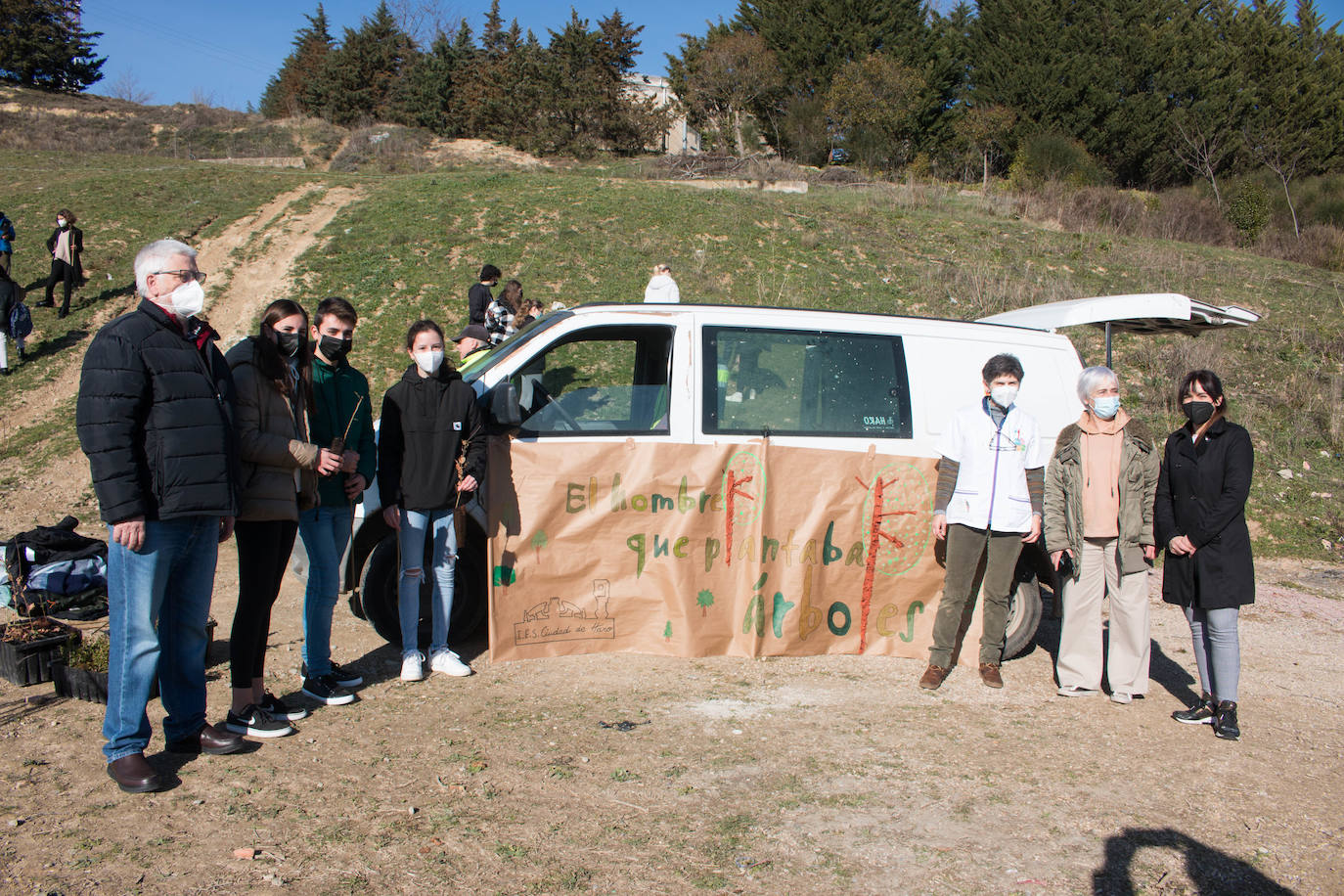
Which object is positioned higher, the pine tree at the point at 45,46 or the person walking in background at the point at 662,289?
the pine tree at the point at 45,46

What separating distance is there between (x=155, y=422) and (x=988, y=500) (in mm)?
4088

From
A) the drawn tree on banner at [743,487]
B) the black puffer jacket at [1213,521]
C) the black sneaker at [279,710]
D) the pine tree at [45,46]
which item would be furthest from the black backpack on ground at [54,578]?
the pine tree at [45,46]

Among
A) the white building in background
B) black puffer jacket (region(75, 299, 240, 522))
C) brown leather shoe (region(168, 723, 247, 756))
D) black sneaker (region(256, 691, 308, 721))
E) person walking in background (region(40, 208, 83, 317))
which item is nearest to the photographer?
black puffer jacket (region(75, 299, 240, 522))

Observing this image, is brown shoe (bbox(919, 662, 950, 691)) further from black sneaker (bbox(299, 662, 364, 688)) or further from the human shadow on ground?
black sneaker (bbox(299, 662, 364, 688))

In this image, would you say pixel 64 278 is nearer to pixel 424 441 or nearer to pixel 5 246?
pixel 5 246

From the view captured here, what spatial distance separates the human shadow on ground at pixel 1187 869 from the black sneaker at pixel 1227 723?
131cm

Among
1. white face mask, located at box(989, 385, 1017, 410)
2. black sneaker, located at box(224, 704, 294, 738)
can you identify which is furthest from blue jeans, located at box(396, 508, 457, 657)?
white face mask, located at box(989, 385, 1017, 410)

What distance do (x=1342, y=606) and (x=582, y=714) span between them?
21.4 feet

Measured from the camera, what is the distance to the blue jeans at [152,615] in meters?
3.60

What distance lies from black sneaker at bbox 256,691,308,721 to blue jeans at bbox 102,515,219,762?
49 cm

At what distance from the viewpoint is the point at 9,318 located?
42.6 feet

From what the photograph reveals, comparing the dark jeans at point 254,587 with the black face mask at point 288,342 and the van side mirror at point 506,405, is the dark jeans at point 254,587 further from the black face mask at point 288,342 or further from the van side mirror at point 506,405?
the van side mirror at point 506,405

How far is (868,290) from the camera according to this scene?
716 inches

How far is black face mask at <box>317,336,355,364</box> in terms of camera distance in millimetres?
4500
